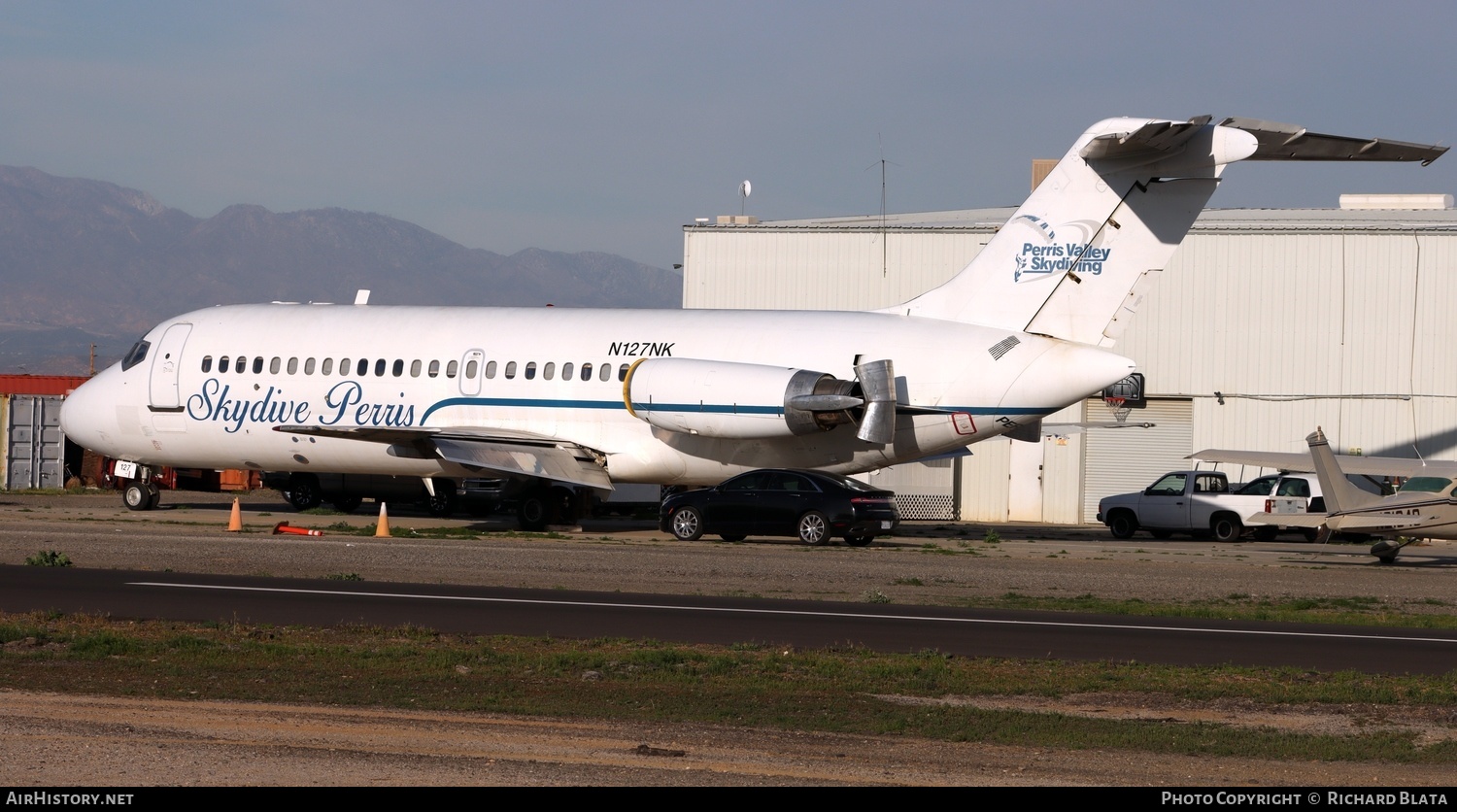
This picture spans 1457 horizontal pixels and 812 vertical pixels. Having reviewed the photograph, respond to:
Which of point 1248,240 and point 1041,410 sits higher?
point 1248,240

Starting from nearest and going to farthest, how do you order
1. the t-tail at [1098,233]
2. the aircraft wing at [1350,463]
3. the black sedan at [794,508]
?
the t-tail at [1098,233] → the aircraft wing at [1350,463] → the black sedan at [794,508]

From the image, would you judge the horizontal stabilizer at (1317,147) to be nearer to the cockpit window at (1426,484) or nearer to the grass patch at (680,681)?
the cockpit window at (1426,484)

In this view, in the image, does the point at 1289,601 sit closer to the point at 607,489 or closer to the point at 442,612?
the point at 442,612

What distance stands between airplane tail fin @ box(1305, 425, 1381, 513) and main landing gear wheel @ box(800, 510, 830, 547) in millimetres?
8568

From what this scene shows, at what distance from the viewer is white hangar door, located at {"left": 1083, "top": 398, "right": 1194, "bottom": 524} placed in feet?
142

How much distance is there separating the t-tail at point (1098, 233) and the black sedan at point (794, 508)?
12.6 ft

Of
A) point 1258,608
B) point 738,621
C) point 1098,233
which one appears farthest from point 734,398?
point 738,621

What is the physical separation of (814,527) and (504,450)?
21.3ft

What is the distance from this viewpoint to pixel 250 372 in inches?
1305

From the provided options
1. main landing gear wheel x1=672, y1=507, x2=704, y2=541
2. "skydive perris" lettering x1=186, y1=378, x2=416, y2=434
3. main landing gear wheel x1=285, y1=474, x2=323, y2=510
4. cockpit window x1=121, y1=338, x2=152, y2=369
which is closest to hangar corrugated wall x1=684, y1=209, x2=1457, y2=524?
main landing gear wheel x1=672, y1=507, x2=704, y2=541

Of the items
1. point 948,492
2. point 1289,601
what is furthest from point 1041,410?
point 948,492

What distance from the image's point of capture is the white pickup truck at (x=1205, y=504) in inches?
1403

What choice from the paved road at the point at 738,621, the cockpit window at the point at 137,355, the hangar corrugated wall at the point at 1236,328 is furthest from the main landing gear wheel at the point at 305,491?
the paved road at the point at 738,621
